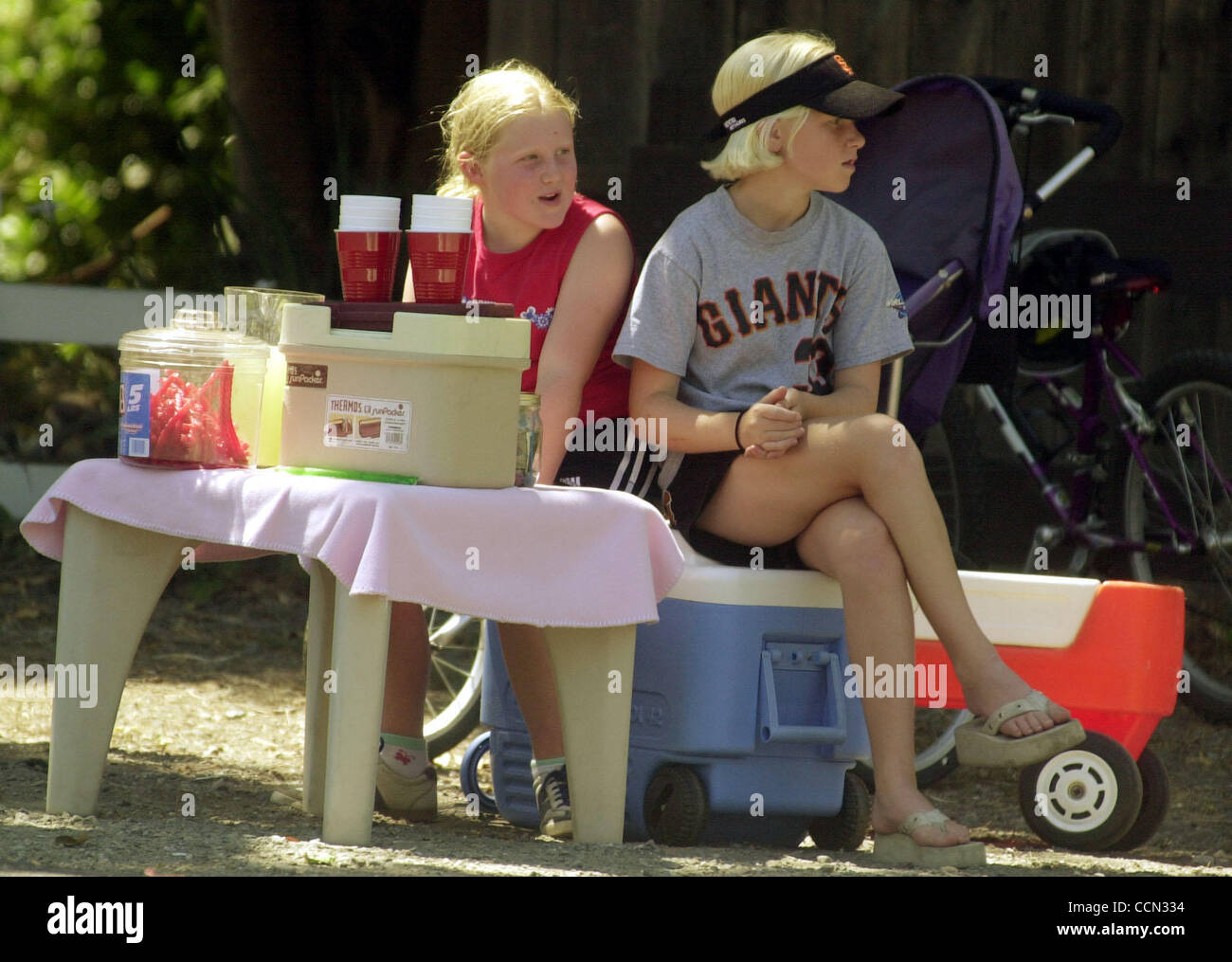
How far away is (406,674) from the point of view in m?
3.23

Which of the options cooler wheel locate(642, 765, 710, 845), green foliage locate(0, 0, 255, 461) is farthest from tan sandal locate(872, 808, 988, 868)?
green foliage locate(0, 0, 255, 461)

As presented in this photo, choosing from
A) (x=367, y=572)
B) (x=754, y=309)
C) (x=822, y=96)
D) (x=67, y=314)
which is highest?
(x=822, y=96)

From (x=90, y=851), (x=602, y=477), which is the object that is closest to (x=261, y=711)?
(x=602, y=477)

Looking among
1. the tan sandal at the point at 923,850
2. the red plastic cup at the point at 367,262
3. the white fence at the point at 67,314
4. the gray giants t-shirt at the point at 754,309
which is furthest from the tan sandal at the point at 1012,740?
the white fence at the point at 67,314

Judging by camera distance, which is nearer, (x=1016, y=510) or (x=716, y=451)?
(x=716, y=451)

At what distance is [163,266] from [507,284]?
4.25 m

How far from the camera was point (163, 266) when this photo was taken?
23.2 feet

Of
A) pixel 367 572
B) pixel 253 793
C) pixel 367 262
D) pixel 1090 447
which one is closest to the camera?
pixel 367 572

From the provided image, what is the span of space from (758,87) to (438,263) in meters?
0.75

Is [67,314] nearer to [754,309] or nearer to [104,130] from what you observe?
[104,130]

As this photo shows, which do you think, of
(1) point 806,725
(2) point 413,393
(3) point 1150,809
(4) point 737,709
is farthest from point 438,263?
(3) point 1150,809

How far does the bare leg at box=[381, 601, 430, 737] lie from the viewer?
3209mm

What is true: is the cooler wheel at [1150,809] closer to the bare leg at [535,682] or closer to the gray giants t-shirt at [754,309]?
the gray giants t-shirt at [754,309]
